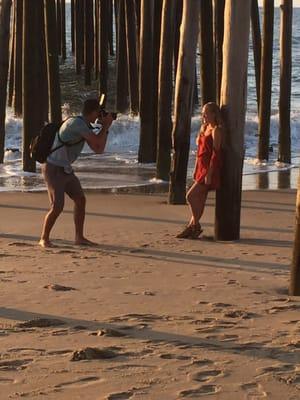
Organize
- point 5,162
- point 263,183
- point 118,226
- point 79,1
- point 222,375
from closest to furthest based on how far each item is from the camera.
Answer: point 222,375 → point 118,226 → point 263,183 → point 5,162 → point 79,1

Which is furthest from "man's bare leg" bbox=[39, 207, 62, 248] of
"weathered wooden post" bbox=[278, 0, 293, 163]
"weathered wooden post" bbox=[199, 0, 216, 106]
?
"weathered wooden post" bbox=[278, 0, 293, 163]

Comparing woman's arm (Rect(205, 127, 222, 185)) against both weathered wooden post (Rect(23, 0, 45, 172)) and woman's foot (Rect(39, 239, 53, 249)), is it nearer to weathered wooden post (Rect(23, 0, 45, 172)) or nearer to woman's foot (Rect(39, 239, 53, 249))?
woman's foot (Rect(39, 239, 53, 249))

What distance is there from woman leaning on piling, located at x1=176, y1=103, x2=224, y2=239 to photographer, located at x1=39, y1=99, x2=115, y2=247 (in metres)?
0.79

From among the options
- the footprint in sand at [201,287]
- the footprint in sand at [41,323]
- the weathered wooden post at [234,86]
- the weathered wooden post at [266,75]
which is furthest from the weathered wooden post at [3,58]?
the footprint in sand at [41,323]

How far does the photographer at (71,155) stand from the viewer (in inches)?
275

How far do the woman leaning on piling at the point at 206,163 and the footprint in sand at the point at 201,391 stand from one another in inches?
149

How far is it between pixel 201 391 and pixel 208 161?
3949mm

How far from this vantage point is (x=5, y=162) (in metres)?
14.4

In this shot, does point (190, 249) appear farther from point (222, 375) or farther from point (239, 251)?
point (222, 375)

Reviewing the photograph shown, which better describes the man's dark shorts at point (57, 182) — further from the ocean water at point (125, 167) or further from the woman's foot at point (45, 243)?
the ocean water at point (125, 167)

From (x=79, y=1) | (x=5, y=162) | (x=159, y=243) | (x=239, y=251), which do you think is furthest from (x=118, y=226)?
(x=79, y=1)

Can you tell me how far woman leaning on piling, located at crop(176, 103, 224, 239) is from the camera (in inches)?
283

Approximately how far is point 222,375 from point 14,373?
85 cm

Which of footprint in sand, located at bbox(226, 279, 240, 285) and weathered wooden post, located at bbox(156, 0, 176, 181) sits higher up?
weathered wooden post, located at bbox(156, 0, 176, 181)
